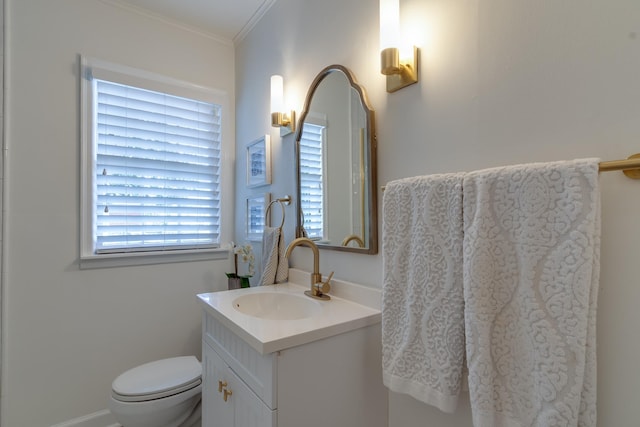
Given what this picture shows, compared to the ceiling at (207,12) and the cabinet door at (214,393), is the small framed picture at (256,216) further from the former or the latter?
the ceiling at (207,12)

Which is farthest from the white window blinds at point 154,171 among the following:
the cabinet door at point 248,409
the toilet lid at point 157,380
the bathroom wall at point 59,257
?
the cabinet door at point 248,409

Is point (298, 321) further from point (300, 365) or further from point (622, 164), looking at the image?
point (622, 164)

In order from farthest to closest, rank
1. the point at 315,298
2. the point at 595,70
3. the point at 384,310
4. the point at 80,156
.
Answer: the point at 80,156 → the point at 315,298 → the point at 384,310 → the point at 595,70

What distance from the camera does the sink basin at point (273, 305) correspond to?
1.28 metres

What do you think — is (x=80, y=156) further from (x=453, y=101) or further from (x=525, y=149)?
(x=525, y=149)

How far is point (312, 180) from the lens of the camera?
1440mm

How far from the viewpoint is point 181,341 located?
1.94 meters

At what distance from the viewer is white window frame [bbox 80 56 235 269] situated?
1670 millimetres

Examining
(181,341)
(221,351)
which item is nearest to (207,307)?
(221,351)

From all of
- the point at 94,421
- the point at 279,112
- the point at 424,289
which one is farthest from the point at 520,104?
the point at 94,421

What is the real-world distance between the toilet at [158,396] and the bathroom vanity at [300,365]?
24 centimetres

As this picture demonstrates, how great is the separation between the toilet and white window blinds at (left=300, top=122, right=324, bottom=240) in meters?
0.92

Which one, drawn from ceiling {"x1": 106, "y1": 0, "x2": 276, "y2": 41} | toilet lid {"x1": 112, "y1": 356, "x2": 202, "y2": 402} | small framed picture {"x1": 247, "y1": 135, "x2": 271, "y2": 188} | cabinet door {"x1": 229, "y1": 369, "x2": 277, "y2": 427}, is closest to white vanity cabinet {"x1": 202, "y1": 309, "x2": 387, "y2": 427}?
cabinet door {"x1": 229, "y1": 369, "x2": 277, "y2": 427}

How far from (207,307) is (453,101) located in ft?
3.66
